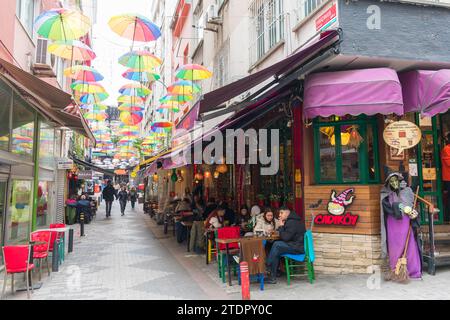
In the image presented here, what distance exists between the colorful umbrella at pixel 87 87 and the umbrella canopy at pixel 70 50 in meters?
2.79

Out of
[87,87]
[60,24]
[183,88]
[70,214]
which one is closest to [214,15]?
[183,88]

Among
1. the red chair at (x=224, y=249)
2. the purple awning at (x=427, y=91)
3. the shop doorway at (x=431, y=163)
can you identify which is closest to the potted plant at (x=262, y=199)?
the red chair at (x=224, y=249)

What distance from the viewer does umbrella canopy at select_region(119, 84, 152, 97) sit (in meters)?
17.1

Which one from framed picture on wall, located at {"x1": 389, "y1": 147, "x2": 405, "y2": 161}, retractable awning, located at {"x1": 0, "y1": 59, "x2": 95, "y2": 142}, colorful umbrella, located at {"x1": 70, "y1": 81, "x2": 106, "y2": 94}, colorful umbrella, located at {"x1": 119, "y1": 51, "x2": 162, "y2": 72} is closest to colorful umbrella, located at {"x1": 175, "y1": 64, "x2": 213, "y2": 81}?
colorful umbrella, located at {"x1": 119, "y1": 51, "x2": 162, "y2": 72}

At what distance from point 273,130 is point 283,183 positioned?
1.64m

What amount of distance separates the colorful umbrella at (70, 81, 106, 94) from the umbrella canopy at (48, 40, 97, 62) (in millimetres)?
2786

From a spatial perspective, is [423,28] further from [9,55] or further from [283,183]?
[9,55]

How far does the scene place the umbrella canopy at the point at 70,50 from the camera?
11109 mm

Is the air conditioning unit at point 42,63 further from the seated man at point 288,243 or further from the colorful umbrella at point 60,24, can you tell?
the seated man at point 288,243

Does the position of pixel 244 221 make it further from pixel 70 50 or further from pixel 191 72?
pixel 70 50

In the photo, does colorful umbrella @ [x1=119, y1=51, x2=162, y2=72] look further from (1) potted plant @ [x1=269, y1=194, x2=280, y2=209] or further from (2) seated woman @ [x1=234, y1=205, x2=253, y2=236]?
(1) potted plant @ [x1=269, y1=194, x2=280, y2=209]

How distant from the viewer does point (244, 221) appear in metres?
11.2

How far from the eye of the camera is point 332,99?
22.6ft

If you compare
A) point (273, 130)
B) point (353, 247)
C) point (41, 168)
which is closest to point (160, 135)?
point (41, 168)
